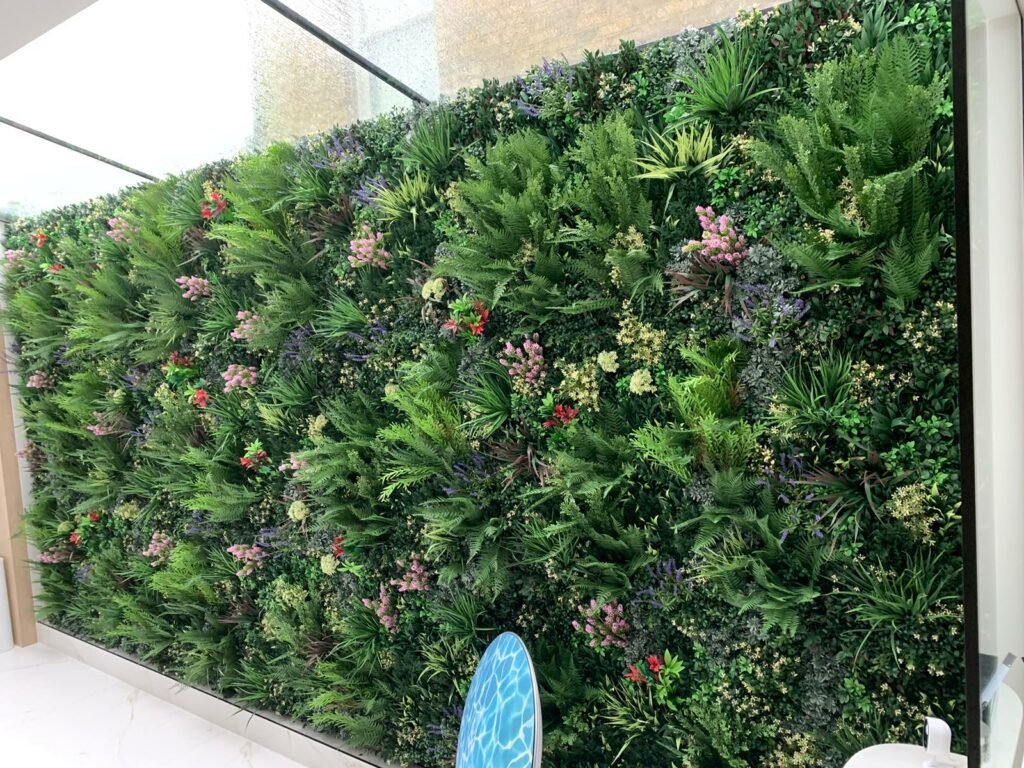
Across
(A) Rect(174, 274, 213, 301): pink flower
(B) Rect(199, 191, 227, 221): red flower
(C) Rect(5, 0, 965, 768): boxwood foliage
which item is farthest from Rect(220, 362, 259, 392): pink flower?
(B) Rect(199, 191, 227, 221): red flower

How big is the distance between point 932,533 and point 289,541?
222 centimetres

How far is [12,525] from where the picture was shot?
12.6 ft

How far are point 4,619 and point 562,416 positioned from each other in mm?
3842

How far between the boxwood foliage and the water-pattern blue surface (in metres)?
0.48

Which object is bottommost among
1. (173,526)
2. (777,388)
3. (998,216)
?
(173,526)

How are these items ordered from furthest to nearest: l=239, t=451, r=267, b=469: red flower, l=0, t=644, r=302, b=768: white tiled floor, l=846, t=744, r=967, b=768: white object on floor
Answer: l=0, t=644, r=302, b=768: white tiled floor → l=239, t=451, r=267, b=469: red flower → l=846, t=744, r=967, b=768: white object on floor

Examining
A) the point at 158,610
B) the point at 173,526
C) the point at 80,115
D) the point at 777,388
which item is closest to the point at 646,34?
the point at 777,388

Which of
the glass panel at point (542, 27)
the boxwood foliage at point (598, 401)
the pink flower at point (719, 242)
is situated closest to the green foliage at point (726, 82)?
the boxwood foliage at point (598, 401)

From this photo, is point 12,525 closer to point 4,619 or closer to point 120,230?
point 4,619

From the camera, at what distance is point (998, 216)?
2.77ft

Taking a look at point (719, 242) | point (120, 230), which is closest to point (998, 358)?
point (719, 242)

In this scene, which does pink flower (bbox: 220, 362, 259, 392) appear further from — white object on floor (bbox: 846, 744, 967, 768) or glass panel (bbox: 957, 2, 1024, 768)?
glass panel (bbox: 957, 2, 1024, 768)

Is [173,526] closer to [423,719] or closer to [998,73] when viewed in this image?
[423,719]

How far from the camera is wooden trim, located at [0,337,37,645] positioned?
3.83 m
